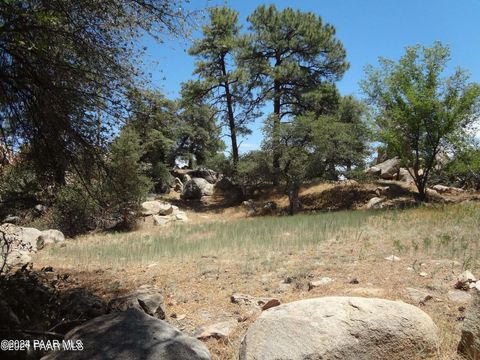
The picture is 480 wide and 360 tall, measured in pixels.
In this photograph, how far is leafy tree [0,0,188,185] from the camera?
213 inches

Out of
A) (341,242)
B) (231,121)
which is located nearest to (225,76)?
(231,121)

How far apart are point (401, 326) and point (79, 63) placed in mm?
5681

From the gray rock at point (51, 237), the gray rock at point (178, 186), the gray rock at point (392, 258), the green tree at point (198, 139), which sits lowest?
the gray rock at point (51, 237)

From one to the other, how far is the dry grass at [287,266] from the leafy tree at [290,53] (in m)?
17.4

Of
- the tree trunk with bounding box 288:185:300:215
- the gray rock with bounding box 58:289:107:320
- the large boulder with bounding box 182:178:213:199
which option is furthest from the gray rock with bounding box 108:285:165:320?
the large boulder with bounding box 182:178:213:199

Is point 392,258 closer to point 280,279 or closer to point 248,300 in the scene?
point 280,279

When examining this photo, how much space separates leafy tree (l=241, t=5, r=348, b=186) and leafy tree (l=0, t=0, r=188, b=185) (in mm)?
21877

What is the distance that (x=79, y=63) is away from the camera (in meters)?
5.99

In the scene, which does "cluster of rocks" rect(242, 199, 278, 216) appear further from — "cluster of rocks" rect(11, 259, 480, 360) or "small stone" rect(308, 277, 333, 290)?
"cluster of rocks" rect(11, 259, 480, 360)

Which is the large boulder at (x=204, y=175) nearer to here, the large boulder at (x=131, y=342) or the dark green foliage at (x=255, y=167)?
the dark green foliage at (x=255, y=167)

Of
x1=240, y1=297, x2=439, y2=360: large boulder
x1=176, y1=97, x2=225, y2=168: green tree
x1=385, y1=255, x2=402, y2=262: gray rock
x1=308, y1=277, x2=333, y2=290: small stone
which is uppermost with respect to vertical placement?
x1=176, y1=97, x2=225, y2=168: green tree

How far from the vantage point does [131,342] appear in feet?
10.3

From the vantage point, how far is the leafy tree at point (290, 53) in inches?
1079

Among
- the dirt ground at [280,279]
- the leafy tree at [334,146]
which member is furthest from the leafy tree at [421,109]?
the dirt ground at [280,279]
